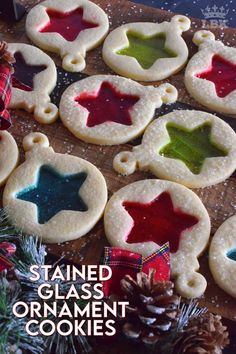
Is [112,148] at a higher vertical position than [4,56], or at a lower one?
lower

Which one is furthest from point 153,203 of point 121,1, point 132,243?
point 121,1

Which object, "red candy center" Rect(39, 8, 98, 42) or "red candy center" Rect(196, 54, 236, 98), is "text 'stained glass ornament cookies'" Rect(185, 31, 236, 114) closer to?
"red candy center" Rect(196, 54, 236, 98)

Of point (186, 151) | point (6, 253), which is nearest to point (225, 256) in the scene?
point (186, 151)

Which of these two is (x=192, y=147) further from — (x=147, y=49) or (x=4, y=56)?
(x=4, y=56)

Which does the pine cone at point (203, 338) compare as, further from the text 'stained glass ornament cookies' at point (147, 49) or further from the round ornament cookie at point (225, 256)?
the text 'stained glass ornament cookies' at point (147, 49)

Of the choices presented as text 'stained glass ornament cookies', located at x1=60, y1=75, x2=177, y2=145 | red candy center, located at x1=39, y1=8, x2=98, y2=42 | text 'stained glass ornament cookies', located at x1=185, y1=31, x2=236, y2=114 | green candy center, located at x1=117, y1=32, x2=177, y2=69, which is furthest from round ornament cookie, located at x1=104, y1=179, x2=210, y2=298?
red candy center, located at x1=39, y1=8, x2=98, y2=42

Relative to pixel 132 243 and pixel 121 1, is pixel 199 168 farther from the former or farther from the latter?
pixel 121 1

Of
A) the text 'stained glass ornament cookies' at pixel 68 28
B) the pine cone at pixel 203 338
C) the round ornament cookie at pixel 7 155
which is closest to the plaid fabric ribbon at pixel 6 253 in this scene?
the round ornament cookie at pixel 7 155
